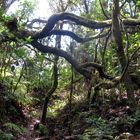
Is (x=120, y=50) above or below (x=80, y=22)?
below

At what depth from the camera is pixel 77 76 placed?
12852mm

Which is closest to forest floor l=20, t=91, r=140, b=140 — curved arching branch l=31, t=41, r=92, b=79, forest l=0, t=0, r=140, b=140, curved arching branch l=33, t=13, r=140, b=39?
forest l=0, t=0, r=140, b=140

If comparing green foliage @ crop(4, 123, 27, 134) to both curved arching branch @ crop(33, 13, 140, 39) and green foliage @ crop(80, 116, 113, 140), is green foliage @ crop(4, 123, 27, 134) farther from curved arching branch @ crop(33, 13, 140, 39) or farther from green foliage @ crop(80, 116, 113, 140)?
curved arching branch @ crop(33, 13, 140, 39)

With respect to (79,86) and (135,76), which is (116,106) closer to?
(135,76)

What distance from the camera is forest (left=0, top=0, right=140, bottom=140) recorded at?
771 centimetres

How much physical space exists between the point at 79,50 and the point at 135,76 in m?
4.01

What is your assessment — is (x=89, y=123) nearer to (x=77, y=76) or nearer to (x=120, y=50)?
(x=120, y=50)

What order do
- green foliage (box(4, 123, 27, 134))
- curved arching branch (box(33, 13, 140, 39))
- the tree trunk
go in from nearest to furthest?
1. green foliage (box(4, 123, 27, 134))
2. the tree trunk
3. curved arching branch (box(33, 13, 140, 39))

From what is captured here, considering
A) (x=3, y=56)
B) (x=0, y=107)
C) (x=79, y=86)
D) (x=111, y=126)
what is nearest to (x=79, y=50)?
(x=79, y=86)

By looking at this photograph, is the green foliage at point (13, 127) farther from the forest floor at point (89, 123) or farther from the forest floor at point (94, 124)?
the forest floor at point (94, 124)

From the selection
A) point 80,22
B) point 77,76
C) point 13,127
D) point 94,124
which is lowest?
point 13,127

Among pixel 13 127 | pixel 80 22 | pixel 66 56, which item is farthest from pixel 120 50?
pixel 13 127

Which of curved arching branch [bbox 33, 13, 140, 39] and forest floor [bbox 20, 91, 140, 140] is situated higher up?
curved arching branch [bbox 33, 13, 140, 39]

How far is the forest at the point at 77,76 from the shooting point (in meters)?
7.71
